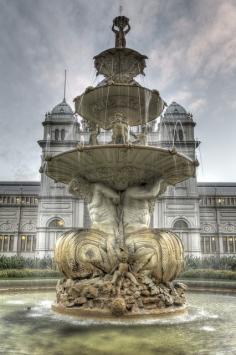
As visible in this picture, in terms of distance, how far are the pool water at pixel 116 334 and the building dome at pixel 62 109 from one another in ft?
128

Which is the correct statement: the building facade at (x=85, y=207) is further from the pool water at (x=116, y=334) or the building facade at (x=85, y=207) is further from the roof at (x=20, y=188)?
the pool water at (x=116, y=334)

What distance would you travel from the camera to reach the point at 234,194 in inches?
1813

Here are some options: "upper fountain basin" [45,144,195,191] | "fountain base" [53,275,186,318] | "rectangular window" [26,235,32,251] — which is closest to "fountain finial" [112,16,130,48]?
"upper fountain basin" [45,144,195,191]

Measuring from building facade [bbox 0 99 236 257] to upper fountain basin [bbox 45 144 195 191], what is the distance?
1226 inches

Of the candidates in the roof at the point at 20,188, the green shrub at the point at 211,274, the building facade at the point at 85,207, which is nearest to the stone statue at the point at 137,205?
the green shrub at the point at 211,274

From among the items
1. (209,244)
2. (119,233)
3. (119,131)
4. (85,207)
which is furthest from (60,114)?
(119,233)

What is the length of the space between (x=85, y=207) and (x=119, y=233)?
1341 inches

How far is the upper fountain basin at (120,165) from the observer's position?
7562 mm

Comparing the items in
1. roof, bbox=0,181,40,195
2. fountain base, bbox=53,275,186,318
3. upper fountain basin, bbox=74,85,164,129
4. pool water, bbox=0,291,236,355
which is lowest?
pool water, bbox=0,291,236,355

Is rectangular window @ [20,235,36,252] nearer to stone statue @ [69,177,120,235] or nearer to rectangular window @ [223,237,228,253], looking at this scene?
rectangular window @ [223,237,228,253]

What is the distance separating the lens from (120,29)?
37.0ft

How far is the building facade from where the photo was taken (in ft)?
132

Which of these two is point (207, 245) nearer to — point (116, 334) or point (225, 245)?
point (225, 245)

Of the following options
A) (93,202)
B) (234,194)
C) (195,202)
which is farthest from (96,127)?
(234,194)
